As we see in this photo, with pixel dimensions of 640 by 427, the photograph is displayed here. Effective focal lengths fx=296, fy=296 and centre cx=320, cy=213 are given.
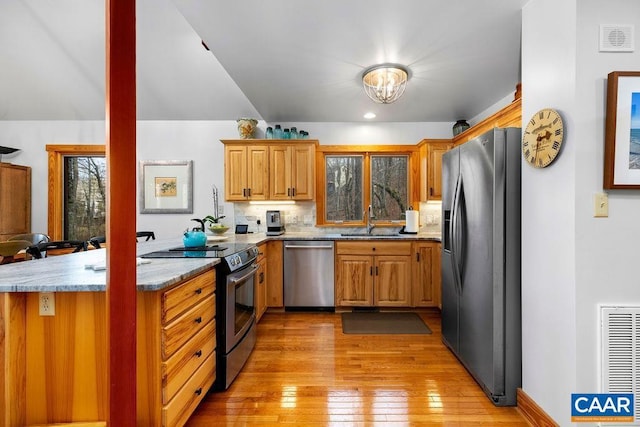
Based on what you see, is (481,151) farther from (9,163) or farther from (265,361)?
(9,163)

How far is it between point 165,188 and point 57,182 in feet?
5.11

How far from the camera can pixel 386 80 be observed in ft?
8.82

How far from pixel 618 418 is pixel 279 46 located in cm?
306

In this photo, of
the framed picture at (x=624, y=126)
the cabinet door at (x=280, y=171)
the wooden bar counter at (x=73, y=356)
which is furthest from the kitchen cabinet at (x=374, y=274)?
the wooden bar counter at (x=73, y=356)

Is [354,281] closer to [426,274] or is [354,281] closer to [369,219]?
[426,274]

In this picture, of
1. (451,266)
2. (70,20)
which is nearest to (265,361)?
(451,266)

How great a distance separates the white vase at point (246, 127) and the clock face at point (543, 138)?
10.6ft

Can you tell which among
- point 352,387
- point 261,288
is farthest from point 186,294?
point 261,288

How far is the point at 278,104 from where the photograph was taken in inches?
142

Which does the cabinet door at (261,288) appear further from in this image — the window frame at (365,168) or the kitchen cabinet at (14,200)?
the kitchen cabinet at (14,200)

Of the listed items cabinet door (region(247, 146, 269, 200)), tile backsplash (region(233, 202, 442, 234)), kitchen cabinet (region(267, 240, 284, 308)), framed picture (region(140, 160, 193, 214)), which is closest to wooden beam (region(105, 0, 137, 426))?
kitchen cabinet (region(267, 240, 284, 308))

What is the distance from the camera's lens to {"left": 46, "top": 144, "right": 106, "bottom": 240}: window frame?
4262 mm

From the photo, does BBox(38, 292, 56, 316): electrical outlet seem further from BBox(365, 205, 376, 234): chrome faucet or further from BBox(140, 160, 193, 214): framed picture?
BBox(365, 205, 376, 234): chrome faucet

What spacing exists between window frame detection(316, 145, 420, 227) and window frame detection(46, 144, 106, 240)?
3112 mm
